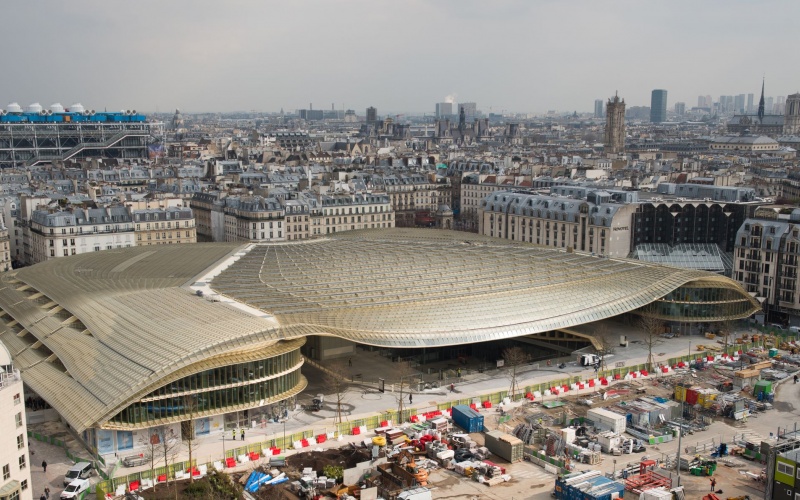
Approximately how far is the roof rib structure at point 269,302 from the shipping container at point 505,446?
1215 cm

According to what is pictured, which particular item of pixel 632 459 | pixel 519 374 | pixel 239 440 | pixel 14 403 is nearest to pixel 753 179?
pixel 519 374

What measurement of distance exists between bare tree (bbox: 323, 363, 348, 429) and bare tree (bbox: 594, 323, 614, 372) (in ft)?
75.7

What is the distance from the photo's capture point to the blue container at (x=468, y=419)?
196 feet

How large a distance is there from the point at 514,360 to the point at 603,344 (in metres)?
11.5

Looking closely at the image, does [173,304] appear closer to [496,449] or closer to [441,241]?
[496,449]

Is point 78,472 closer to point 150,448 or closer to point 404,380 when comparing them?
point 150,448

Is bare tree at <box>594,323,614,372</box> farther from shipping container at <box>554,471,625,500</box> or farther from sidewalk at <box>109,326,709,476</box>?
shipping container at <box>554,471,625,500</box>

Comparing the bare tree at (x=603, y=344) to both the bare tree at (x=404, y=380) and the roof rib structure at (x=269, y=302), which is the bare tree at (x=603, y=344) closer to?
the roof rib structure at (x=269, y=302)

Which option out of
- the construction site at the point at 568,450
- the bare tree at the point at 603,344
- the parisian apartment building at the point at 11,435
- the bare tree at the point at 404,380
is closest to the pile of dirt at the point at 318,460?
the construction site at the point at 568,450

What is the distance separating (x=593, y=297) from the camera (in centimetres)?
7762

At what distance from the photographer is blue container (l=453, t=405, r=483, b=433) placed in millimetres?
59594

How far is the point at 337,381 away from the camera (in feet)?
219

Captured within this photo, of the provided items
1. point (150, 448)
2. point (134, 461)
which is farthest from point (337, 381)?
point (134, 461)

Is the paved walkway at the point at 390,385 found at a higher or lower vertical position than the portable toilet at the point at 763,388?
lower
